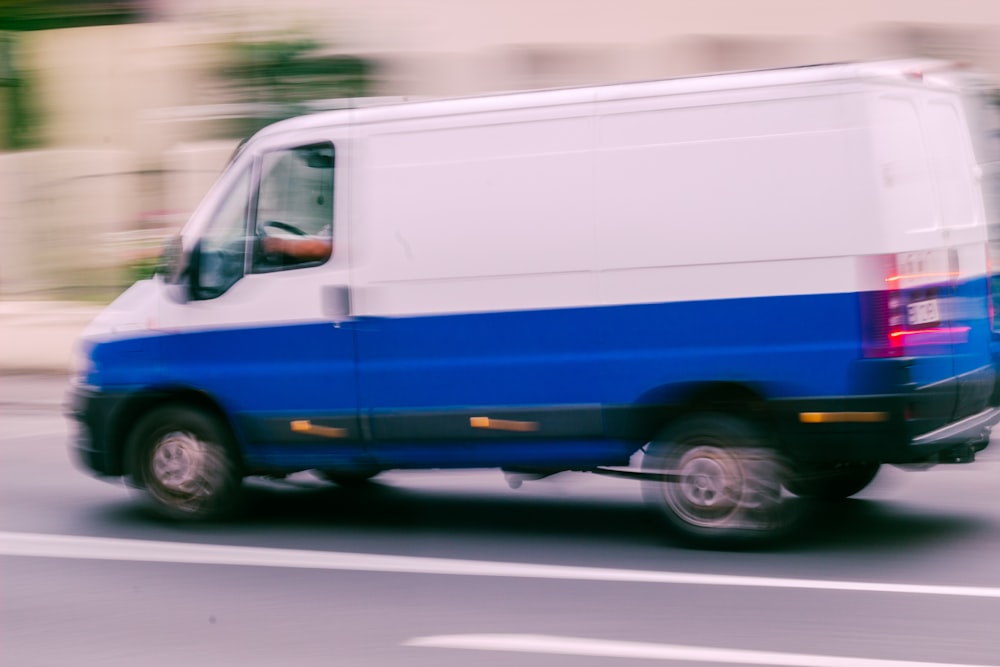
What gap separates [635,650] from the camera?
17.4 ft

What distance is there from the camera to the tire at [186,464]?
25.4 feet

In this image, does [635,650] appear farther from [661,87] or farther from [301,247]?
[301,247]

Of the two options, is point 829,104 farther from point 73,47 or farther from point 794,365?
point 73,47

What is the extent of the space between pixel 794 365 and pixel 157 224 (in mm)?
13912

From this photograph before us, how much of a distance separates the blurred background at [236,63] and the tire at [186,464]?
9.54 meters

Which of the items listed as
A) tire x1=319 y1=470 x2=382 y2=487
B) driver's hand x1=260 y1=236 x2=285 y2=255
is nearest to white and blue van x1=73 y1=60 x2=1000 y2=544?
driver's hand x1=260 y1=236 x2=285 y2=255

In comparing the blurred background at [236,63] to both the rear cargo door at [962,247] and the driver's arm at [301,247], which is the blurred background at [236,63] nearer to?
the driver's arm at [301,247]

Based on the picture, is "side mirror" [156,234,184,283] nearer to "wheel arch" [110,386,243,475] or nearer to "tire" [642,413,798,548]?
"wheel arch" [110,386,243,475]

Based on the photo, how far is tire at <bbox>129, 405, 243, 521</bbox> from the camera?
775 cm

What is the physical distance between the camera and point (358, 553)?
7047 millimetres

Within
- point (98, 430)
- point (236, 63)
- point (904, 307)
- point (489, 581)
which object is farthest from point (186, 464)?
point (236, 63)

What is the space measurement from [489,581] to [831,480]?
218 cm

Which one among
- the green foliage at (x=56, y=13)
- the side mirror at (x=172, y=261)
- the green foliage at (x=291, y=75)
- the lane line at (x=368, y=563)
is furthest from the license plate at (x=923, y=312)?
the green foliage at (x=56, y=13)

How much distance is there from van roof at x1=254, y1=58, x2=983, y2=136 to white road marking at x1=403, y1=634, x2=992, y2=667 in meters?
2.46
